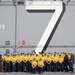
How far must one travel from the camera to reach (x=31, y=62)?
3825 centimetres

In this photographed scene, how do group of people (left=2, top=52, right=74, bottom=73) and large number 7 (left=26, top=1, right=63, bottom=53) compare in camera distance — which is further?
large number 7 (left=26, top=1, right=63, bottom=53)

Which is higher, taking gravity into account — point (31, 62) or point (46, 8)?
point (46, 8)

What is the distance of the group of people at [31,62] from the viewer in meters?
38.5

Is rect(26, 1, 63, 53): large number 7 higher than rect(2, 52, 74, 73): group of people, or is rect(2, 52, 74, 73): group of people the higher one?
rect(26, 1, 63, 53): large number 7

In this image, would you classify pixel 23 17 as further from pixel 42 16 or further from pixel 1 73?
pixel 1 73

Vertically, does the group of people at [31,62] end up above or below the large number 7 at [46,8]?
below

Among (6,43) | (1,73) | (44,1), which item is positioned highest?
(44,1)

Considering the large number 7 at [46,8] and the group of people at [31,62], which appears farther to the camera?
the large number 7 at [46,8]

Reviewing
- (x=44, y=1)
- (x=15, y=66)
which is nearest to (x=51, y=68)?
(x=15, y=66)

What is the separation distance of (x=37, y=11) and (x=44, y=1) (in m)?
0.86

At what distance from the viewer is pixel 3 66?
3897 centimetres

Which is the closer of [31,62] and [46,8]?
[31,62]

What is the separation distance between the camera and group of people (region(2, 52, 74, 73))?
126 ft

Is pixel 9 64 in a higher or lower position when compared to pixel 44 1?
lower
